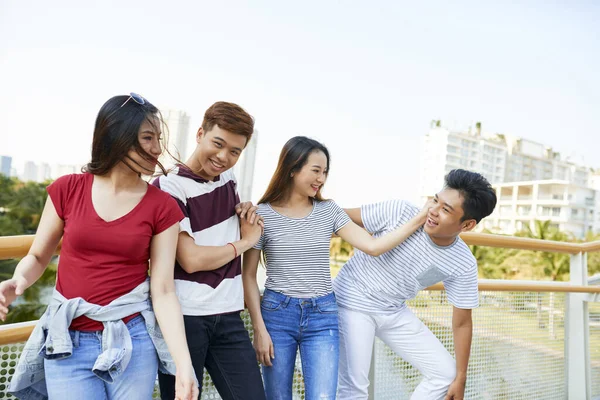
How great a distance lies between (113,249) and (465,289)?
155 cm

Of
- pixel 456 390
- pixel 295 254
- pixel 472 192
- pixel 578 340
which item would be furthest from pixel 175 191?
pixel 578 340

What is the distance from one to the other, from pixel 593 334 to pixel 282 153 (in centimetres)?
255

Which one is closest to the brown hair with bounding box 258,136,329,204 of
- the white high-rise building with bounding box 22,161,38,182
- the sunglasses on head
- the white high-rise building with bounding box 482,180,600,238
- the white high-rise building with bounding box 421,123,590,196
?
the sunglasses on head

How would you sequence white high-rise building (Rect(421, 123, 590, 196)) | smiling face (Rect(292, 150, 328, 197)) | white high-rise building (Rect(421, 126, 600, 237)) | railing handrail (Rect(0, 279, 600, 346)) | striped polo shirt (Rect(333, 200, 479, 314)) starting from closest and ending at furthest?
1. smiling face (Rect(292, 150, 328, 197))
2. striped polo shirt (Rect(333, 200, 479, 314))
3. railing handrail (Rect(0, 279, 600, 346))
4. white high-rise building (Rect(421, 126, 600, 237))
5. white high-rise building (Rect(421, 123, 590, 196))

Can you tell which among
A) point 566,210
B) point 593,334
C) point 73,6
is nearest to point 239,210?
point 593,334

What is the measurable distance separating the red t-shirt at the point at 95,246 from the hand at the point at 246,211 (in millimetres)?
425

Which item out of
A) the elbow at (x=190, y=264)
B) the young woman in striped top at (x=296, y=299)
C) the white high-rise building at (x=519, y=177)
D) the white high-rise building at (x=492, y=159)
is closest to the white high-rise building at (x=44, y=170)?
the white high-rise building at (x=519, y=177)

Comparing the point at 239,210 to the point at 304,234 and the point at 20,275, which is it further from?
the point at 20,275

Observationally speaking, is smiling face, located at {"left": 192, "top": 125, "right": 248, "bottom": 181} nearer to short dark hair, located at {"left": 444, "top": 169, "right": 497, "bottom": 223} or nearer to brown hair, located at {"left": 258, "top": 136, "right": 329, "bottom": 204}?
brown hair, located at {"left": 258, "top": 136, "right": 329, "bottom": 204}

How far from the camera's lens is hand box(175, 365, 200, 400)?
4.81 feet

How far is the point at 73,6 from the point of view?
81.2 metres

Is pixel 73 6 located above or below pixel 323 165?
above

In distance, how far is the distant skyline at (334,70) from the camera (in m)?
75.2

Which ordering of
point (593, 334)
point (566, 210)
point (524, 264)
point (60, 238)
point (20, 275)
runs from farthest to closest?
point (566, 210) → point (524, 264) → point (593, 334) → point (60, 238) → point (20, 275)
